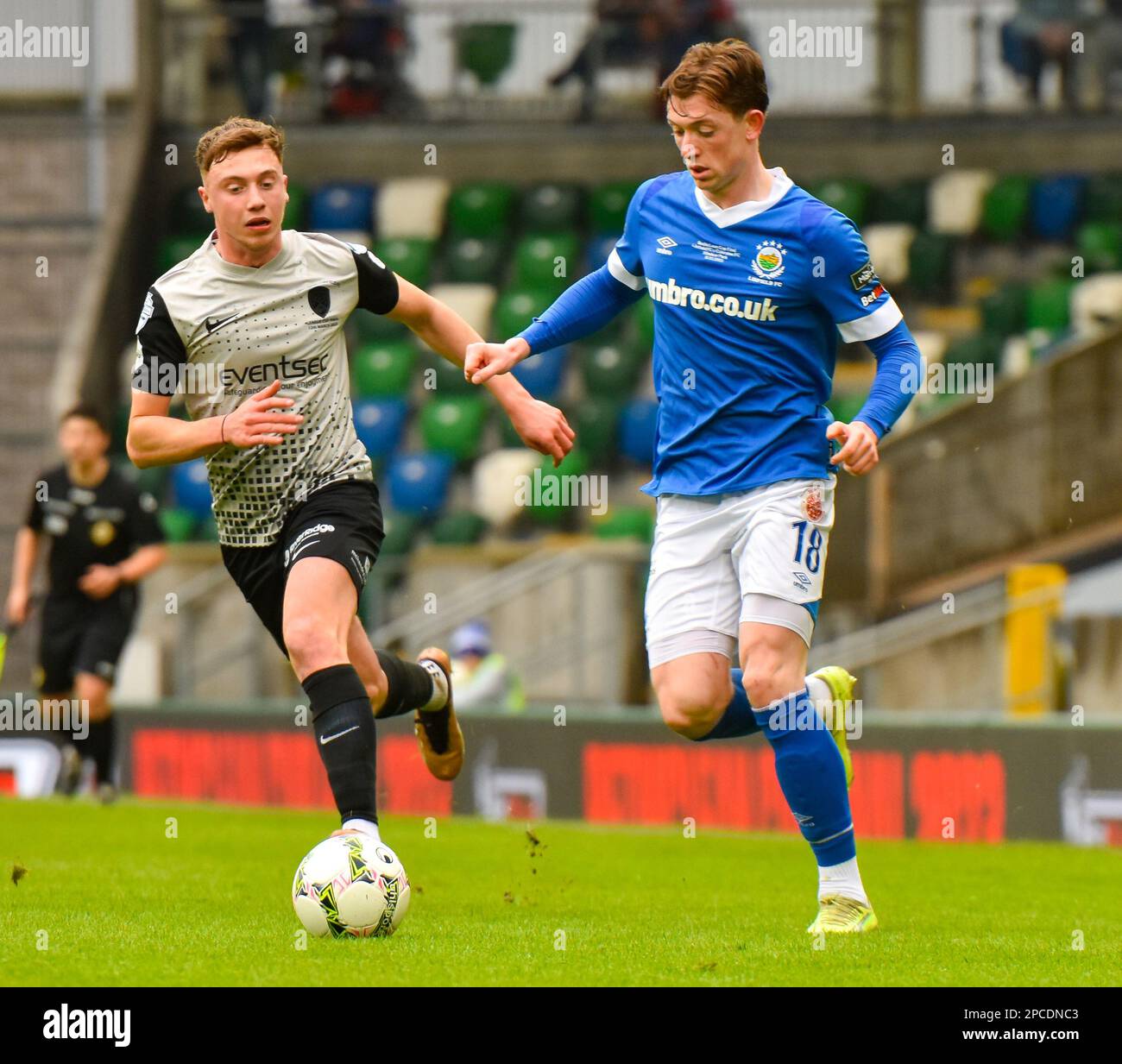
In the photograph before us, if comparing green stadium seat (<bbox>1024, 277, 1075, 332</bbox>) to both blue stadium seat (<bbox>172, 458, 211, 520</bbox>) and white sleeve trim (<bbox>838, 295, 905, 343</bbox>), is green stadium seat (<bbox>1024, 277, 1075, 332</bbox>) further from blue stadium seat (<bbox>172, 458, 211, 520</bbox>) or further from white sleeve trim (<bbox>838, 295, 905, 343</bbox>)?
white sleeve trim (<bbox>838, 295, 905, 343</bbox>)

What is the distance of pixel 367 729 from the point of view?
22.5 feet

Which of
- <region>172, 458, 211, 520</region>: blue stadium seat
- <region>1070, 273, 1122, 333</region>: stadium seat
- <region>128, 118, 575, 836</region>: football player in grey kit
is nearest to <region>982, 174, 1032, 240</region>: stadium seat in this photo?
<region>1070, 273, 1122, 333</region>: stadium seat

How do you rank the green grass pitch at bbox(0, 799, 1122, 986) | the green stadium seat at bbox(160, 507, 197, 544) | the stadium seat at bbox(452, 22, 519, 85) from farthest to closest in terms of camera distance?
the stadium seat at bbox(452, 22, 519, 85), the green stadium seat at bbox(160, 507, 197, 544), the green grass pitch at bbox(0, 799, 1122, 986)

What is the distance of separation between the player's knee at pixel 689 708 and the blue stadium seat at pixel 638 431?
38.4 feet

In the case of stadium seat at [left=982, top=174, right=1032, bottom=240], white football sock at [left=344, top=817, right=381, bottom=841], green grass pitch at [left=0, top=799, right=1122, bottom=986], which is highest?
stadium seat at [left=982, top=174, right=1032, bottom=240]

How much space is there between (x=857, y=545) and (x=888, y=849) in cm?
426

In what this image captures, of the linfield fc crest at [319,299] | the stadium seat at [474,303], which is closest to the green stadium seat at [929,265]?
the stadium seat at [474,303]

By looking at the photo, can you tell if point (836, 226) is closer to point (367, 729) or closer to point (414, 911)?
point (367, 729)

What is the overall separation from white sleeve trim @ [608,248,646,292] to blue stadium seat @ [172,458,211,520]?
494 inches

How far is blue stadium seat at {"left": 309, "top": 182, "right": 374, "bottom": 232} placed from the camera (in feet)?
71.8

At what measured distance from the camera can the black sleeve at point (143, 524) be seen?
13844 mm

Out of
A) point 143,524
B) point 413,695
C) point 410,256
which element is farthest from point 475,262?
point 413,695

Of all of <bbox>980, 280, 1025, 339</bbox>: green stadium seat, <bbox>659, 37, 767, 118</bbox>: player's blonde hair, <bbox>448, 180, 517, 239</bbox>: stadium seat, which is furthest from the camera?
<bbox>448, 180, 517, 239</bbox>: stadium seat
